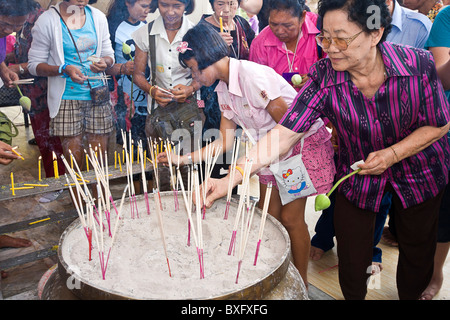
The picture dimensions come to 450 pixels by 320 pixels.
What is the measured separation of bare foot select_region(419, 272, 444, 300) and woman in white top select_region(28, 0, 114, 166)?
208cm

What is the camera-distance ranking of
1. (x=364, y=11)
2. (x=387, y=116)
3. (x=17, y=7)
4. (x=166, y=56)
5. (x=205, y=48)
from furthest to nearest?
(x=166, y=56)
(x=17, y=7)
(x=205, y=48)
(x=387, y=116)
(x=364, y=11)

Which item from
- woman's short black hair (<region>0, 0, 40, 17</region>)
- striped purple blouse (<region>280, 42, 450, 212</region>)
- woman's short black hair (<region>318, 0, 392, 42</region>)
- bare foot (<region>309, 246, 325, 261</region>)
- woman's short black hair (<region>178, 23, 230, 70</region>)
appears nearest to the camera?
woman's short black hair (<region>318, 0, 392, 42</region>)

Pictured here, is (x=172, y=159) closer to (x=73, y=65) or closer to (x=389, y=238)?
(x=73, y=65)

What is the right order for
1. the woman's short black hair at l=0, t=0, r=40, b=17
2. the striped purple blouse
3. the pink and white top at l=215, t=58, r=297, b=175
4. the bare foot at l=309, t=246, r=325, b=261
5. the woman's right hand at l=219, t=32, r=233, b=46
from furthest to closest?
the woman's right hand at l=219, t=32, r=233, b=46, the bare foot at l=309, t=246, r=325, b=261, the woman's short black hair at l=0, t=0, r=40, b=17, the pink and white top at l=215, t=58, r=297, b=175, the striped purple blouse

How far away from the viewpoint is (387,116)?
1.48 m

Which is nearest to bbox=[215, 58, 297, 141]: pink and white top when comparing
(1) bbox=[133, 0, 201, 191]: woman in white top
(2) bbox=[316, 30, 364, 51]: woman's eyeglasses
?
(2) bbox=[316, 30, 364, 51]: woman's eyeglasses

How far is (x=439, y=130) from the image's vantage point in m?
1.50

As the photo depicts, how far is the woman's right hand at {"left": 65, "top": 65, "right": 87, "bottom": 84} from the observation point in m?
2.33

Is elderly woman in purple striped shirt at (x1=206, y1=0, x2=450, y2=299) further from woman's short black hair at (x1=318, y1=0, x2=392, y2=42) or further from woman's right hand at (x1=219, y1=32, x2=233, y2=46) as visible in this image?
woman's right hand at (x1=219, y1=32, x2=233, y2=46)

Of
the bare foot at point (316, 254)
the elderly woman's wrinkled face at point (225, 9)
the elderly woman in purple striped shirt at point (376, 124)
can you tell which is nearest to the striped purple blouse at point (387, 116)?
the elderly woman in purple striped shirt at point (376, 124)

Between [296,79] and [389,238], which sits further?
[389,238]

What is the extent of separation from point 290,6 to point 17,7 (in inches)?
57.7

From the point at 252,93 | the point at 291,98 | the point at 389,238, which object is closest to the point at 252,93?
the point at 252,93
